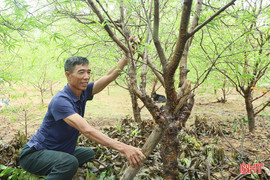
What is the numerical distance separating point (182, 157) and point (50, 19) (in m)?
3.42

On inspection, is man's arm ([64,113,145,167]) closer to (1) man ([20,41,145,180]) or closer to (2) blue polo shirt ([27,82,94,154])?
(1) man ([20,41,145,180])

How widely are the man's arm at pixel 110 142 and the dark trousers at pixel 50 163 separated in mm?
506

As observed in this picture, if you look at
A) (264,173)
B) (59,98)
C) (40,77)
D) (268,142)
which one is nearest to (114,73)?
(59,98)

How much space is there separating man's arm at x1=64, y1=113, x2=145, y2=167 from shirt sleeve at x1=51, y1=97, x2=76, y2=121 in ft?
0.18

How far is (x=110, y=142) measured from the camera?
1.73 metres

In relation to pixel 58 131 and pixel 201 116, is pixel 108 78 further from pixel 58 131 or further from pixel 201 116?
pixel 201 116

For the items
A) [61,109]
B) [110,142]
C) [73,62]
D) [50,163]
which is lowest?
[50,163]

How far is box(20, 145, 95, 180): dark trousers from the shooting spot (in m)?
1.96

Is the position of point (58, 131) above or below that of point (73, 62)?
below

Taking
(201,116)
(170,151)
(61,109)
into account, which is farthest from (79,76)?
(201,116)

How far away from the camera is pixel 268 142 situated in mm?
4047

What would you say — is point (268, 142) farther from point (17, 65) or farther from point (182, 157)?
point (17, 65)

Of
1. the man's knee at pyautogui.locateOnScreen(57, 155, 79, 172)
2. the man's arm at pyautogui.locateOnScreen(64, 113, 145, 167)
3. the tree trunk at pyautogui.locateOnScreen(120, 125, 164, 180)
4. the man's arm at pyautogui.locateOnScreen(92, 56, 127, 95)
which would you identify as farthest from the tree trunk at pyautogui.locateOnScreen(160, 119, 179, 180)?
the man's arm at pyautogui.locateOnScreen(92, 56, 127, 95)

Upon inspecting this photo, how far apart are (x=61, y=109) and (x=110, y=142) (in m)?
0.65
